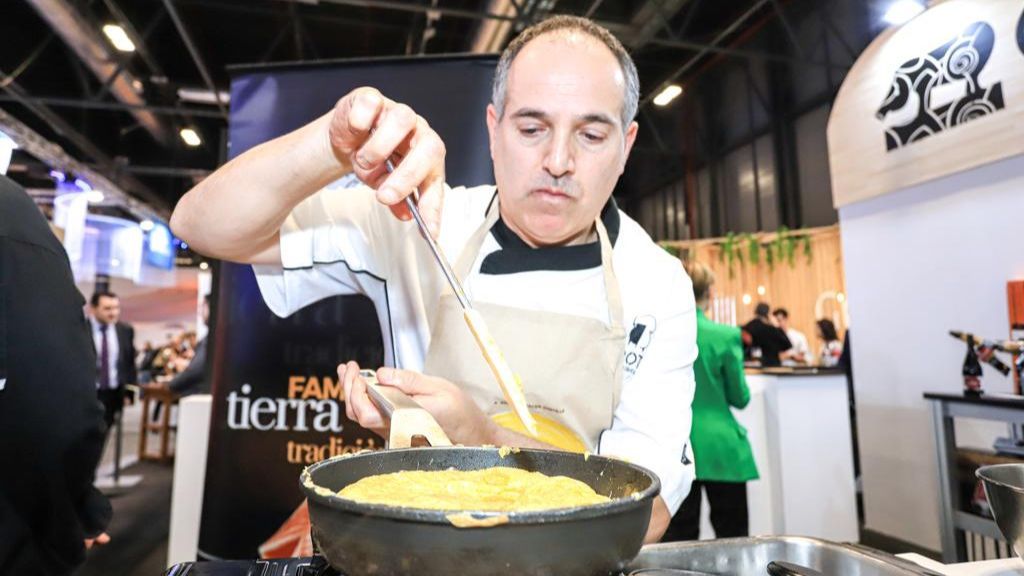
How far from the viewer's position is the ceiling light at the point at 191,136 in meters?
8.96

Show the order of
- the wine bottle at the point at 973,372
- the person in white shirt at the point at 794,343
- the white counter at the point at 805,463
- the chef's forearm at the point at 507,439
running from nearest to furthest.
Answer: the chef's forearm at the point at 507,439 < the wine bottle at the point at 973,372 < the white counter at the point at 805,463 < the person in white shirt at the point at 794,343

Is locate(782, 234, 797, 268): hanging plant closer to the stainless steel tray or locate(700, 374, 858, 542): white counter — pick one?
locate(700, 374, 858, 542): white counter

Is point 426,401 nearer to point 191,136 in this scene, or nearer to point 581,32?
point 581,32

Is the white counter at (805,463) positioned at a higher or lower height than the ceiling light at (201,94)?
lower

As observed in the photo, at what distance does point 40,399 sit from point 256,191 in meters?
0.64

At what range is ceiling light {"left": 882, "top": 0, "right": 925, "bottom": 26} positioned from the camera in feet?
19.5

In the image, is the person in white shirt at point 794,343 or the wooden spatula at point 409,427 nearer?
the wooden spatula at point 409,427

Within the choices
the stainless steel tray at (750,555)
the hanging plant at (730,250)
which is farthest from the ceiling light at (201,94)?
the stainless steel tray at (750,555)

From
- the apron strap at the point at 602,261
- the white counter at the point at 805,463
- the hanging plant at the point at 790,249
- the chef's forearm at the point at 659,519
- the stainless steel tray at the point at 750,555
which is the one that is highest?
the hanging plant at the point at 790,249

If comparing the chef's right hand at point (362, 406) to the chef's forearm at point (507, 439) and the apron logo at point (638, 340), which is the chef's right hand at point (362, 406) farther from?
the apron logo at point (638, 340)

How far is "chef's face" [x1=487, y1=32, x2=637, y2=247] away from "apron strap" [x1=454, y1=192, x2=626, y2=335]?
87mm

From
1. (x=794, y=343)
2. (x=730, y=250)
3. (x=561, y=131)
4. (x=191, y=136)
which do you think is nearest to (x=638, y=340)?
(x=561, y=131)

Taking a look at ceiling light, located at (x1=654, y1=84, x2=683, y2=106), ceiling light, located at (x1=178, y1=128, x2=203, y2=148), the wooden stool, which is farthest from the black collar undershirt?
ceiling light, located at (x1=178, y1=128, x2=203, y2=148)

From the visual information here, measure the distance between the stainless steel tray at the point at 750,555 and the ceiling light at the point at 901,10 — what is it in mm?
6722
